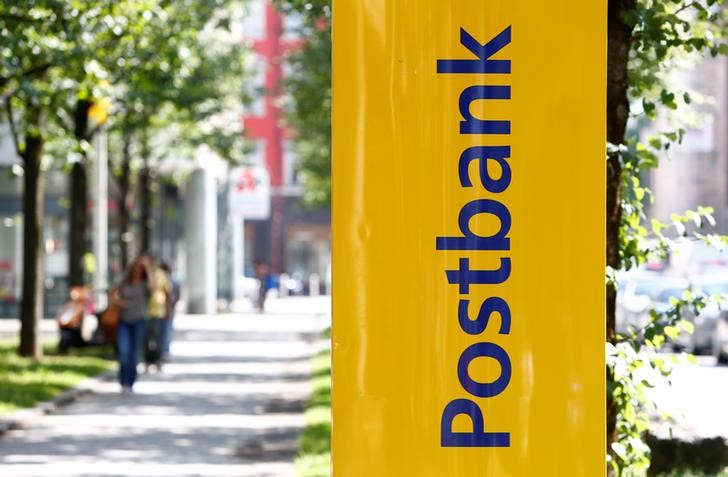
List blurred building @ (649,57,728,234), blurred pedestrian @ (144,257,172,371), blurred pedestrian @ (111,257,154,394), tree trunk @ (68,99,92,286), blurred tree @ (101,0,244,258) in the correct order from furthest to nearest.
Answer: blurred building @ (649,57,728,234) < tree trunk @ (68,99,92,286) < blurred pedestrian @ (144,257,172,371) < blurred tree @ (101,0,244,258) < blurred pedestrian @ (111,257,154,394)

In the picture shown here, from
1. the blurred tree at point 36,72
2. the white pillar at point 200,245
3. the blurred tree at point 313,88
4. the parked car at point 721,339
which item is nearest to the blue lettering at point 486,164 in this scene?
the blurred tree at point 36,72

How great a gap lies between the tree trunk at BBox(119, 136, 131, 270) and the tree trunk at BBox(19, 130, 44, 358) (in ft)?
30.5

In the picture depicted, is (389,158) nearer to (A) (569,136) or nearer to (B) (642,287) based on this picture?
(A) (569,136)

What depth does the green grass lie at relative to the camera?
40.0 feet

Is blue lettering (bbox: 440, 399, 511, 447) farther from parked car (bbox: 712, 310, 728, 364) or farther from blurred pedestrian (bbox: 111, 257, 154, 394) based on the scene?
parked car (bbox: 712, 310, 728, 364)

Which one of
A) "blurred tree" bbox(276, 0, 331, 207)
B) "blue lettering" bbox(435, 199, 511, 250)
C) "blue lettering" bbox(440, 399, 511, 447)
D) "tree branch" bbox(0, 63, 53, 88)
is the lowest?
"blue lettering" bbox(440, 399, 511, 447)

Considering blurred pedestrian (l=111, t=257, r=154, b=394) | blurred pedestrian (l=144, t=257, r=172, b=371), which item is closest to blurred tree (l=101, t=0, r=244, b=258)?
blurred pedestrian (l=111, t=257, r=154, b=394)

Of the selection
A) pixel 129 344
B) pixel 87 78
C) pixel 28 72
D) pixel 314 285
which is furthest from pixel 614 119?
pixel 314 285

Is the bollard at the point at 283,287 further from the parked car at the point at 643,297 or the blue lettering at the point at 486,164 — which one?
the blue lettering at the point at 486,164

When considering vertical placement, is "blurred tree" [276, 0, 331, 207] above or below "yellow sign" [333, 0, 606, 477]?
above

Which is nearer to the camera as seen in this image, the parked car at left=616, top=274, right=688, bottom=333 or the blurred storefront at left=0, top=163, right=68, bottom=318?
the parked car at left=616, top=274, right=688, bottom=333

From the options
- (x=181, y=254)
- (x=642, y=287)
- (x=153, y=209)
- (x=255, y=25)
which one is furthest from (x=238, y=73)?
(x=255, y=25)

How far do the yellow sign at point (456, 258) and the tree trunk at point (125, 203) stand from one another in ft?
93.7

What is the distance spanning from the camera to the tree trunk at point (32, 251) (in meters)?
23.5
